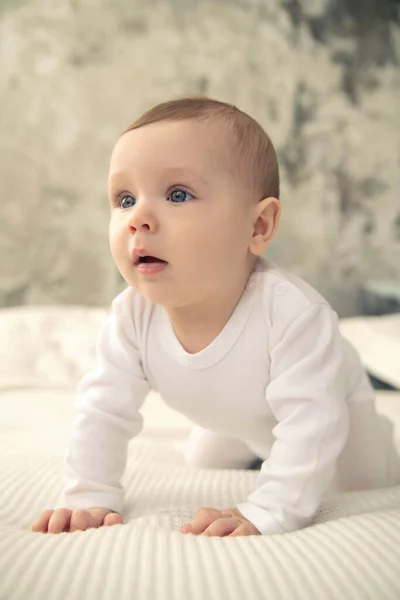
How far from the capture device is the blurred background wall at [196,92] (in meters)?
2.27

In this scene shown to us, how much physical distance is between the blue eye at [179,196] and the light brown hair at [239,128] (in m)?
0.08

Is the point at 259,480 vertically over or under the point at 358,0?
under

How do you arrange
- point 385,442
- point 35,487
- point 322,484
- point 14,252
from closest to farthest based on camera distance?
point 322,484 → point 35,487 → point 385,442 → point 14,252

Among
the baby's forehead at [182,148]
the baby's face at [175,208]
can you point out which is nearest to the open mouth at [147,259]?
the baby's face at [175,208]

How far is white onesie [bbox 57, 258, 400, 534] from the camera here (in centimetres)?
66

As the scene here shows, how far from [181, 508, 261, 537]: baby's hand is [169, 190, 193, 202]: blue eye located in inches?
13.5

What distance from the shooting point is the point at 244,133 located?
0.71 m

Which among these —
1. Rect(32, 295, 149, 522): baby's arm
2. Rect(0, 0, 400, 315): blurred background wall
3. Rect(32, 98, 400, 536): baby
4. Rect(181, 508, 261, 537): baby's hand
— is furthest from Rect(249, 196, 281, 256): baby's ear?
Rect(0, 0, 400, 315): blurred background wall

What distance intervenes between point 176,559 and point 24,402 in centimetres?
101

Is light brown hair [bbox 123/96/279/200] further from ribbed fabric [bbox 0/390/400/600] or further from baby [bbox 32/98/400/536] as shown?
ribbed fabric [bbox 0/390/400/600]

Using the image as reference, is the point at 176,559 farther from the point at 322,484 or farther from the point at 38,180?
the point at 38,180

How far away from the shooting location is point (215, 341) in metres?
0.75

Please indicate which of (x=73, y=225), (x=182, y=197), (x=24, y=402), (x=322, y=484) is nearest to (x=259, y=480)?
(x=322, y=484)

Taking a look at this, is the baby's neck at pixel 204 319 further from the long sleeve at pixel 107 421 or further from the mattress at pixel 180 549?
the mattress at pixel 180 549
